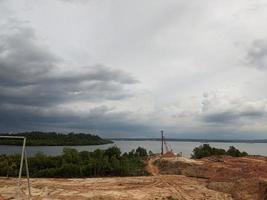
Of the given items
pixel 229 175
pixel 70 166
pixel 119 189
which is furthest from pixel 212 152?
pixel 119 189

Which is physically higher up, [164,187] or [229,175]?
[229,175]

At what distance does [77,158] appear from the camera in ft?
125

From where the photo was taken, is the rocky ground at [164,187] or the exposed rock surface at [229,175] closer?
the rocky ground at [164,187]

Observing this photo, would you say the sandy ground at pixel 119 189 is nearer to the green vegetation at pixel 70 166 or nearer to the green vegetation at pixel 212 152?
the green vegetation at pixel 70 166

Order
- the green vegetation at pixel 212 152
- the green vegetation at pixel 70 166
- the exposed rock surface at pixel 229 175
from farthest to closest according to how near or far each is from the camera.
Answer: the green vegetation at pixel 212 152 → the green vegetation at pixel 70 166 → the exposed rock surface at pixel 229 175

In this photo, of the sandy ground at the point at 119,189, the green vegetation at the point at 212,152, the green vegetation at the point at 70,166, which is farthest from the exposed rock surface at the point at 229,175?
the green vegetation at the point at 212,152

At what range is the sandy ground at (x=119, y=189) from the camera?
2238cm

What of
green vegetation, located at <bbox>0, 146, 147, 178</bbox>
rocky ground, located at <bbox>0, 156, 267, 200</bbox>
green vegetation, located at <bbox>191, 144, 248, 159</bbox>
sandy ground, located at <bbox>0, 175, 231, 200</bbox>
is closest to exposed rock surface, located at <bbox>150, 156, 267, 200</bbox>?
rocky ground, located at <bbox>0, 156, 267, 200</bbox>

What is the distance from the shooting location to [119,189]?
24.5 meters

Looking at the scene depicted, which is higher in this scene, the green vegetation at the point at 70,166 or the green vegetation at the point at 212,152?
the green vegetation at the point at 212,152

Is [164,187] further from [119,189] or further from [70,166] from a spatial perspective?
[70,166]

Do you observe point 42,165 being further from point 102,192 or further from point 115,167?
point 102,192

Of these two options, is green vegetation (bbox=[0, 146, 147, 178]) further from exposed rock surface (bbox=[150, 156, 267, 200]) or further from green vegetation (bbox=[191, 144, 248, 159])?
green vegetation (bbox=[191, 144, 248, 159])

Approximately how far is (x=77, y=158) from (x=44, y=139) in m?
78.3
